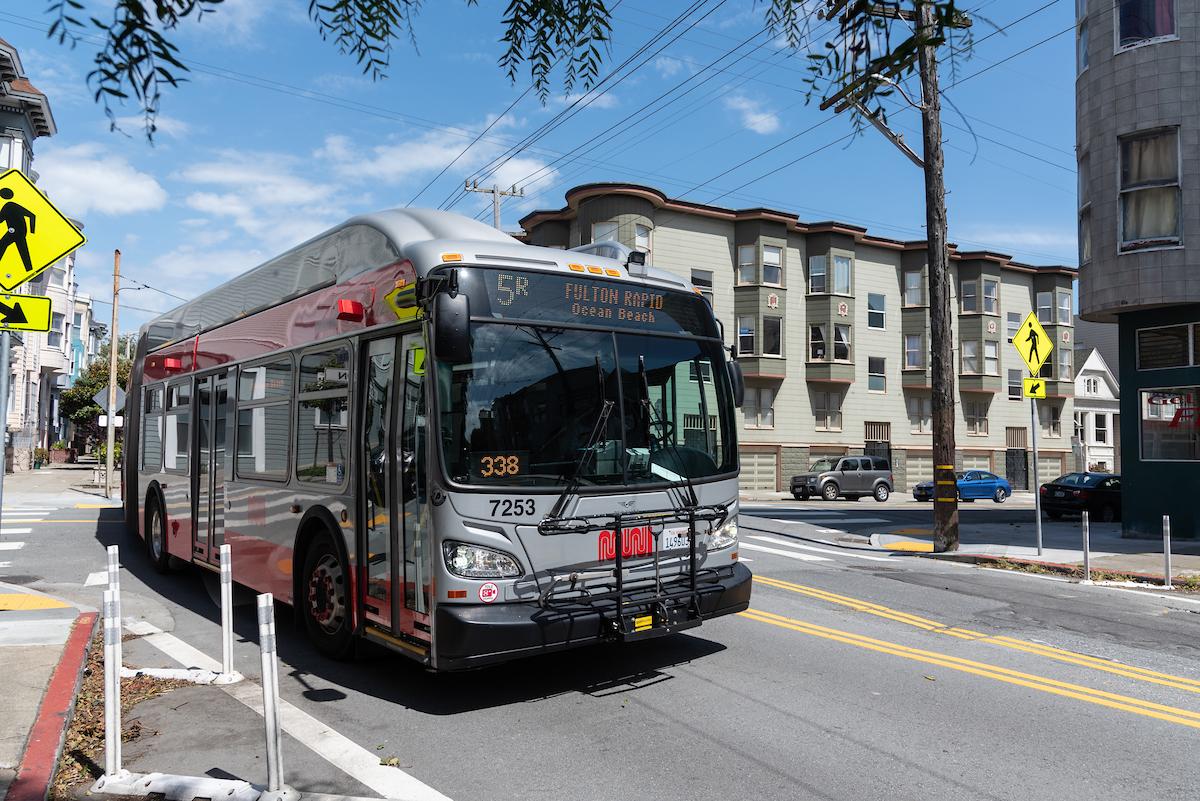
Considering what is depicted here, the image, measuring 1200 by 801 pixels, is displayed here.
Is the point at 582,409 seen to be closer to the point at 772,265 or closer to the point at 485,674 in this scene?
the point at 485,674

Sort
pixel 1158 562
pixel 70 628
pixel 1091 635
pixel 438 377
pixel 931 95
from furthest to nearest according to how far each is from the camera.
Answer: pixel 931 95 < pixel 1158 562 < pixel 1091 635 < pixel 70 628 < pixel 438 377

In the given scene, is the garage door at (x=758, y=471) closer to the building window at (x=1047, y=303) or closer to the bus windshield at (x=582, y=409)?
the building window at (x=1047, y=303)

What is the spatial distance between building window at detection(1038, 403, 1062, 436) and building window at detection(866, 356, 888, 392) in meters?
11.8

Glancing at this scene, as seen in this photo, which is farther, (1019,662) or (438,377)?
(1019,662)

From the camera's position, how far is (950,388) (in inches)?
644

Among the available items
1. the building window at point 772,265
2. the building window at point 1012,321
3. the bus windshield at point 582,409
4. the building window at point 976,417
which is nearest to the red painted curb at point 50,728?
the bus windshield at point 582,409

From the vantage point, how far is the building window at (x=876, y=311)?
4275 cm

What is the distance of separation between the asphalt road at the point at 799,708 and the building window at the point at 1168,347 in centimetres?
826

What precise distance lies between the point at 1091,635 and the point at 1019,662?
65.4 inches

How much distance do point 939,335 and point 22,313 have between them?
47.0 feet

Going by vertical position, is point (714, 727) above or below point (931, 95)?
below

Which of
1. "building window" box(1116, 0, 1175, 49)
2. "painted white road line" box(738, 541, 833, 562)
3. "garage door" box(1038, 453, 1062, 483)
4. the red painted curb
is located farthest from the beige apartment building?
the red painted curb

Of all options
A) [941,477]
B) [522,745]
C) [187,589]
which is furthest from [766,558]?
[522,745]

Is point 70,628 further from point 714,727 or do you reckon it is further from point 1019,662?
point 1019,662
